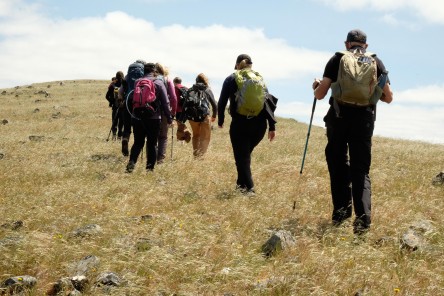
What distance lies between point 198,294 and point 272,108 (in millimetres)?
5408

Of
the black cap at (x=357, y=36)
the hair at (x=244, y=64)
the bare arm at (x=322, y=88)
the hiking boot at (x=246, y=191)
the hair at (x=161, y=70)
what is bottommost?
the hiking boot at (x=246, y=191)

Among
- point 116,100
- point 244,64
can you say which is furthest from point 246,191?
point 116,100

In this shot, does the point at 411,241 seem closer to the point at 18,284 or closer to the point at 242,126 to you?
the point at 242,126

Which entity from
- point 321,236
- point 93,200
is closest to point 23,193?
point 93,200

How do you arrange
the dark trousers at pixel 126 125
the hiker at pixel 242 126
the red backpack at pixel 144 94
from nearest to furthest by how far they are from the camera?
the hiker at pixel 242 126
the red backpack at pixel 144 94
the dark trousers at pixel 126 125

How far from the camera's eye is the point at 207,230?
5.98 metres

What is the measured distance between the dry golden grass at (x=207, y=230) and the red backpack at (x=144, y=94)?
1.50 m

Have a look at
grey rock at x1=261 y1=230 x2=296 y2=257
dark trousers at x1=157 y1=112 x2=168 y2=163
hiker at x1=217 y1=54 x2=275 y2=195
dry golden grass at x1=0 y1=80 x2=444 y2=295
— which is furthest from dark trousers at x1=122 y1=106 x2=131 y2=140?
grey rock at x1=261 y1=230 x2=296 y2=257

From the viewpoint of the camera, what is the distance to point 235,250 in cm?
519

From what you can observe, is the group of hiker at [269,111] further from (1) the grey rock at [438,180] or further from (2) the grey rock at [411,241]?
(1) the grey rock at [438,180]

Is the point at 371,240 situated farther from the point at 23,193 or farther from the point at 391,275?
the point at 23,193

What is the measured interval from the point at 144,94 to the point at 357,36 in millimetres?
5457

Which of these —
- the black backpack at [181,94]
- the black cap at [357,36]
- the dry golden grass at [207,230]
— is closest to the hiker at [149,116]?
the dry golden grass at [207,230]

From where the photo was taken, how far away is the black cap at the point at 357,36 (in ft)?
20.7
